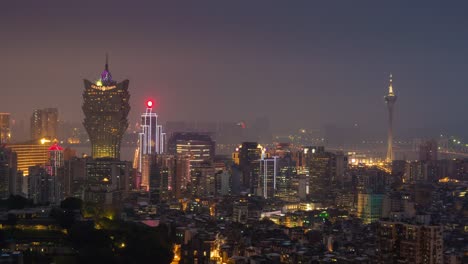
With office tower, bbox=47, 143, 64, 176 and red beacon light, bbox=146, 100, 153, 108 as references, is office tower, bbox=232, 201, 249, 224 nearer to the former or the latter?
office tower, bbox=47, 143, 64, 176

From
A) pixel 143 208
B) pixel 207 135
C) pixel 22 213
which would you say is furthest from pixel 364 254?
pixel 207 135

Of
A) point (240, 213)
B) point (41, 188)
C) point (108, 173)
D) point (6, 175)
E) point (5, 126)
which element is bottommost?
point (240, 213)

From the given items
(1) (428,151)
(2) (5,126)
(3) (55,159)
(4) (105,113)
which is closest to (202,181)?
(4) (105,113)

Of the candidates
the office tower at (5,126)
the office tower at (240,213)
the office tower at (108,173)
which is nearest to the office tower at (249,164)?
the office tower at (108,173)

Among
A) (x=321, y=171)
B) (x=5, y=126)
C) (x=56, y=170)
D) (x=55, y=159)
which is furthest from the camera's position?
(x=5, y=126)

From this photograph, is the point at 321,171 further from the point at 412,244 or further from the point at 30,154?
the point at 412,244

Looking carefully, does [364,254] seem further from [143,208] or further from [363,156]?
[363,156]
